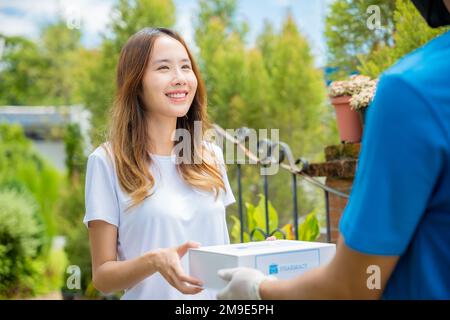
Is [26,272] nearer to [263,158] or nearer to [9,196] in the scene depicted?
[9,196]

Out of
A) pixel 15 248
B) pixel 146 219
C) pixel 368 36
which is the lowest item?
pixel 15 248

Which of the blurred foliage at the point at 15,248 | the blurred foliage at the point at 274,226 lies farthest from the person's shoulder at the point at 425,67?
the blurred foliage at the point at 15,248

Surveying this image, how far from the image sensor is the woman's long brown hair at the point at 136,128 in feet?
6.59

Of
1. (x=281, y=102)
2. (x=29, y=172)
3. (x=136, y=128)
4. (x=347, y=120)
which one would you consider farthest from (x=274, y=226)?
(x=29, y=172)

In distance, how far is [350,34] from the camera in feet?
13.2

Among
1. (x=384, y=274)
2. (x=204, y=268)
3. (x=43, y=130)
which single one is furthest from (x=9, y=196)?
(x=43, y=130)

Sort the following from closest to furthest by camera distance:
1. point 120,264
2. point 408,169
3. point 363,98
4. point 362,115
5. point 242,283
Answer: point 408,169, point 242,283, point 120,264, point 363,98, point 362,115

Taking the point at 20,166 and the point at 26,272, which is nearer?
the point at 26,272

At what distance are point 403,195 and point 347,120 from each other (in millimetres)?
2316

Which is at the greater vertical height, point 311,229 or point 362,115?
point 362,115

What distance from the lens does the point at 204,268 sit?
1405 mm

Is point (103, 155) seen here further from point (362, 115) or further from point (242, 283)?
point (362, 115)

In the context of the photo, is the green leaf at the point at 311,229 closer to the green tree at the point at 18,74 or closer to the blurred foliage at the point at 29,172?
the blurred foliage at the point at 29,172
